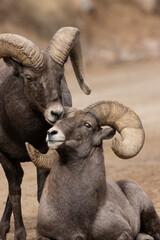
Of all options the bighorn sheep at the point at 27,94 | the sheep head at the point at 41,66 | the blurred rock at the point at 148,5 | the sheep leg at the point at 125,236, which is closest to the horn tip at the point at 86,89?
the bighorn sheep at the point at 27,94

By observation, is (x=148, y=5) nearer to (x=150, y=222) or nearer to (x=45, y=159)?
(x=150, y=222)

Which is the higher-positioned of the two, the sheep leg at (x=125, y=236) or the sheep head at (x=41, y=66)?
the sheep head at (x=41, y=66)

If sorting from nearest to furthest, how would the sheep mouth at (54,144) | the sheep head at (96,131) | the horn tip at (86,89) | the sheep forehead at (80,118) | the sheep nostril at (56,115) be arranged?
the sheep mouth at (54,144) → the sheep head at (96,131) → the sheep forehead at (80,118) → the sheep nostril at (56,115) → the horn tip at (86,89)

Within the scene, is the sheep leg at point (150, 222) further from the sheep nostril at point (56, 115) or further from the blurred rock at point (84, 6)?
the blurred rock at point (84, 6)

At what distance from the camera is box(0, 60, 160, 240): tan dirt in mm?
14172

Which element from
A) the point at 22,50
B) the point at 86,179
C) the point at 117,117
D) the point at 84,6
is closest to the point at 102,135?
the point at 117,117

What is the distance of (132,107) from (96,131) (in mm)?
16413

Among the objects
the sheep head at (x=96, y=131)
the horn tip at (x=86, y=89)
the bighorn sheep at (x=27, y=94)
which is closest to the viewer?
the sheep head at (x=96, y=131)

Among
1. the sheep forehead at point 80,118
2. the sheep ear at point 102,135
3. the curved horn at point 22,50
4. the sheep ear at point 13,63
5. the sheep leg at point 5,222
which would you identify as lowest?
the sheep leg at point 5,222

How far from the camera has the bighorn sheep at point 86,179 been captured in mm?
9359

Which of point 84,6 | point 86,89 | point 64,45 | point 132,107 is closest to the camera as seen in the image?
point 64,45

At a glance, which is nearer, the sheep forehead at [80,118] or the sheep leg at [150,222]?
the sheep forehead at [80,118]

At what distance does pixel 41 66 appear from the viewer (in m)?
10.5

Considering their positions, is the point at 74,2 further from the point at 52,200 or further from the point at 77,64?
the point at 52,200
